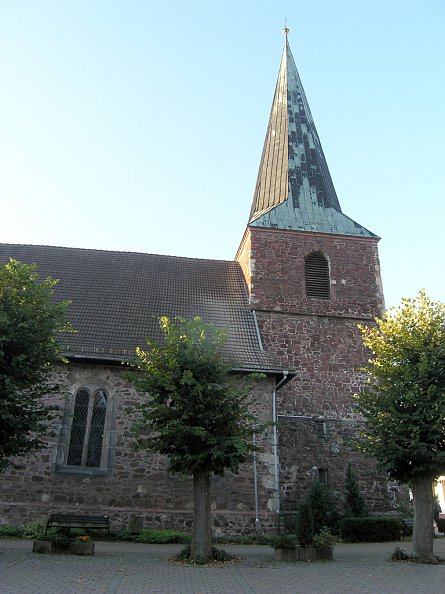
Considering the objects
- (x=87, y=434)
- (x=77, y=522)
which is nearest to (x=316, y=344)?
(x=87, y=434)

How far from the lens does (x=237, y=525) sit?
13.9 metres

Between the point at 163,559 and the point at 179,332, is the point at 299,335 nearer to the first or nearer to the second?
the point at 179,332

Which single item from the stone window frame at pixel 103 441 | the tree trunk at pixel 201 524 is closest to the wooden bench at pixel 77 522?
the stone window frame at pixel 103 441

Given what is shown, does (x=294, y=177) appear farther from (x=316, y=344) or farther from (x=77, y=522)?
(x=77, y=522)

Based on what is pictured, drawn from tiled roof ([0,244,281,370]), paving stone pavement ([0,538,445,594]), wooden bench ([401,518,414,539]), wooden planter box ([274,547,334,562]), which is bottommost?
paving stone pavement ([0,538,445,594])

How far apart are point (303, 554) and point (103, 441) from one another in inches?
251

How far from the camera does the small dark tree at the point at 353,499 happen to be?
1539 cm

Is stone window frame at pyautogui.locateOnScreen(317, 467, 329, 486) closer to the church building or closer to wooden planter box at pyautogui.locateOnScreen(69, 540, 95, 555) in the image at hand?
the church building

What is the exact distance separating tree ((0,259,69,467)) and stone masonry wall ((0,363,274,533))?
10.3 feet

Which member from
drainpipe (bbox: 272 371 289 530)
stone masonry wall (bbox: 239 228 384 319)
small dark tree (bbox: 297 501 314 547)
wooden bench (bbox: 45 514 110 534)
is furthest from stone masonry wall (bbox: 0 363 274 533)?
stone masonry wall (bbox: 239 228 384 319)

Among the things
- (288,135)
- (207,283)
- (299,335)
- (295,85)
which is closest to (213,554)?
(299,335)

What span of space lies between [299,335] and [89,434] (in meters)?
7.74

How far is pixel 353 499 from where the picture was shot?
51.1 feet

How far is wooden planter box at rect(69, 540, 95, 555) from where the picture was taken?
33.5ft
